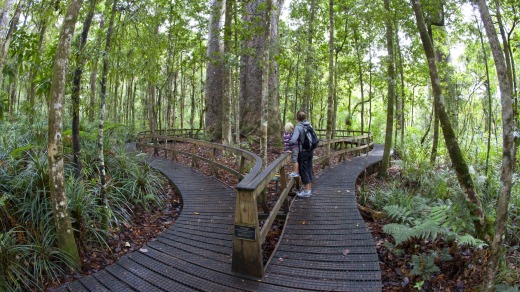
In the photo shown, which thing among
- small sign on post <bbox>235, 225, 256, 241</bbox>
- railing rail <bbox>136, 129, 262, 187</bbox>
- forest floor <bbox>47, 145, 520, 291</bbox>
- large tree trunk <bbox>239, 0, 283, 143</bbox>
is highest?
large tree trunk <bbox>239, 0, 283, 143</bbox>

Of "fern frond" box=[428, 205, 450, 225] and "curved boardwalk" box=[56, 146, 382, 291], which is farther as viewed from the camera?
"fern frond" box=[428, 205, 450, 225]

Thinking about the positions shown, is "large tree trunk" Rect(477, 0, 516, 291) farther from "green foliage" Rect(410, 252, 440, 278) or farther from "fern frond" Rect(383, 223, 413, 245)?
"fern frond" Rect(383, 223, 413, 245)

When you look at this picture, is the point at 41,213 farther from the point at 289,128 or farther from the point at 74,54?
the point at 289,128

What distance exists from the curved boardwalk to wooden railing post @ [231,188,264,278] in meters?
0.13

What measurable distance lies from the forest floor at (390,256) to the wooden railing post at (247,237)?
1.04 meters

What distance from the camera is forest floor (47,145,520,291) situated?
3957 millimetres

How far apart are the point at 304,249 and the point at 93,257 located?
121 inches

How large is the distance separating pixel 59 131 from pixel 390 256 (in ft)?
16.0

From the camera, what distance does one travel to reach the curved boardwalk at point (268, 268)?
12.4 feet

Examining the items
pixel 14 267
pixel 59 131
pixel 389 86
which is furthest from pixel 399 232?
pixel 389 86

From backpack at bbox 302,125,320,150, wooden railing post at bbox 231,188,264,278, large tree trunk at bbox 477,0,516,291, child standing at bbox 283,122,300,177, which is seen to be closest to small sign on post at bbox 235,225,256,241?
wooden railing post at bbox 231,188,264,278

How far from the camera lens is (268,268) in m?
4.05

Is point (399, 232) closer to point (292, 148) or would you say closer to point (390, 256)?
point (390, 256)

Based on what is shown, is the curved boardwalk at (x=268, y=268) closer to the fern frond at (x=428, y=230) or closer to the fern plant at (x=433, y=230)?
the fern plant at (x=433, y=230)
